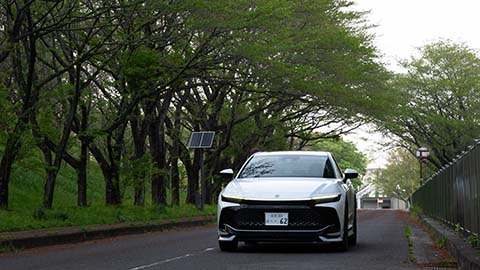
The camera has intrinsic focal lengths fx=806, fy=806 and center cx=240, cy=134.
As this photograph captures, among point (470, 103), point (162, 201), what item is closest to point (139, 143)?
point (162, 201)

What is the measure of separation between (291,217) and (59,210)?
1016 cm

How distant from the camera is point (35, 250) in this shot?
1428 centimetres

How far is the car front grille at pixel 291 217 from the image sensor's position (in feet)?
40.2

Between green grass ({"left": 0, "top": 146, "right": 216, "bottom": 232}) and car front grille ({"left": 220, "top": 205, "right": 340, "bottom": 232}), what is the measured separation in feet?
19.1

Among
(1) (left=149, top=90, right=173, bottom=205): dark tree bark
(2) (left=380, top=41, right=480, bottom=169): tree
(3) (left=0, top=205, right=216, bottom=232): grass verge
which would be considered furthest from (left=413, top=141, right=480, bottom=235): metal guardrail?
(2) (left=380, top=41, right=480, bottom=169): tree

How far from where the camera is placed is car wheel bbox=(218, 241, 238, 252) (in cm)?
1308

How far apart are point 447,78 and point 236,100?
75.8 ft

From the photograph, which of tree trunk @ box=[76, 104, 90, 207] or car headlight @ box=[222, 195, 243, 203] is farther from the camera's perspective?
tree trunk @ box=[76, 104, 90, 207]

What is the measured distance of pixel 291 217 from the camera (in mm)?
12258

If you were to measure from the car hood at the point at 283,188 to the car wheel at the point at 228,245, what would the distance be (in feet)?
2.74

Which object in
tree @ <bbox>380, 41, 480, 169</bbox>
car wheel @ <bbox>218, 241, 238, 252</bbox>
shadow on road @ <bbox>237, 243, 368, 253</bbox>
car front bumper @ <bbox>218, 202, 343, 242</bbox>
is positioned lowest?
shadow on road @ <bbox>237, 243, 368, 253</bbox>

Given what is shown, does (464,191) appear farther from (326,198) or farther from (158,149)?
(158,149)

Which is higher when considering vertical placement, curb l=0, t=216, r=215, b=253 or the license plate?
the license plate

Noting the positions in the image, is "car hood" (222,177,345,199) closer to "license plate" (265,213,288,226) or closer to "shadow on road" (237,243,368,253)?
"license plate" (265,213,288,226)
